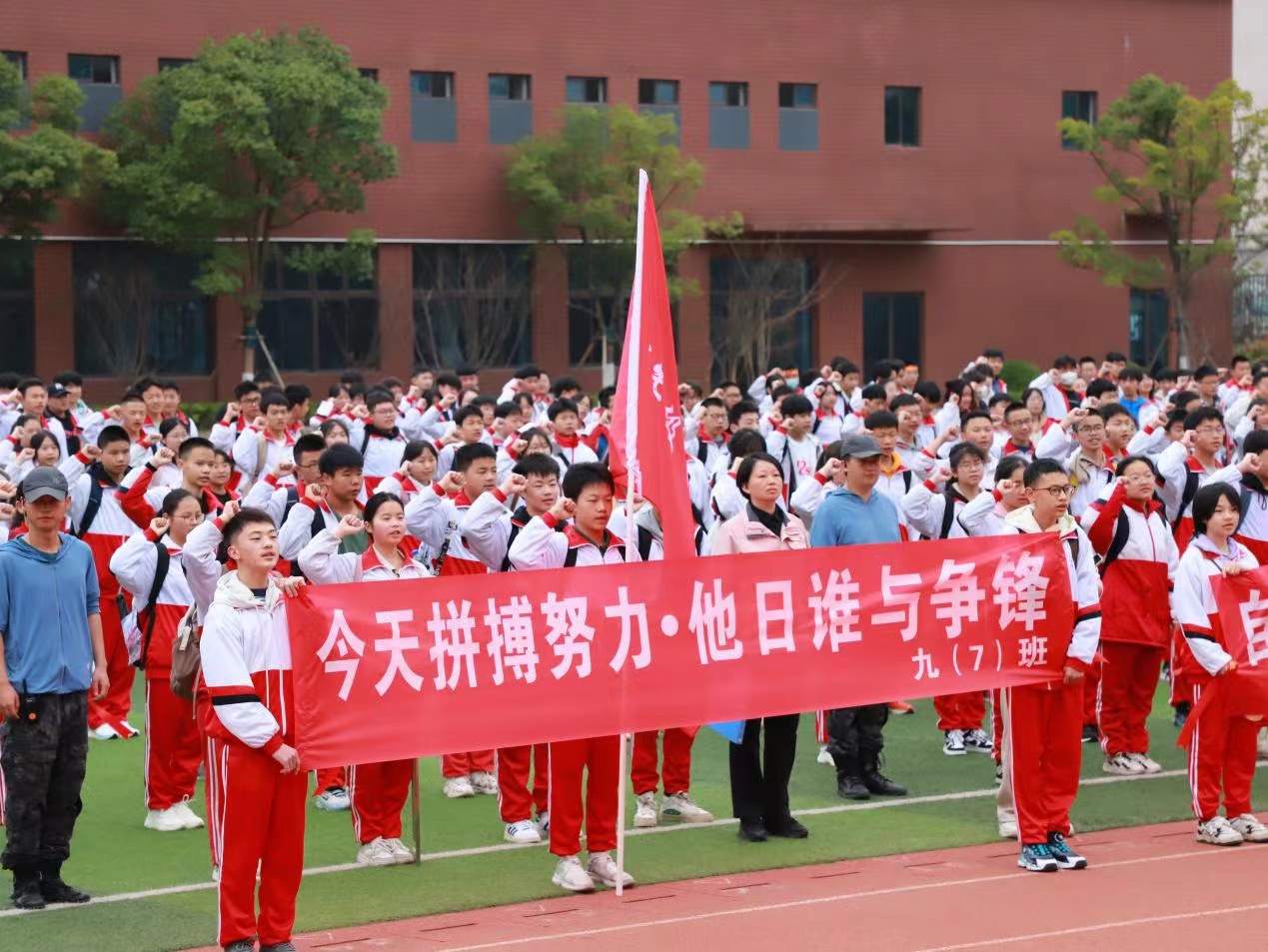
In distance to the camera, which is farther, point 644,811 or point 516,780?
point 644,811

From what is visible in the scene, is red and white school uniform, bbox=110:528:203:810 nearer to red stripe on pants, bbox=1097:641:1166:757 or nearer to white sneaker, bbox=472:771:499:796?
white sneaker, bbox=472:771:499:796

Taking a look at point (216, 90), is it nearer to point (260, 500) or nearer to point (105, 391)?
point (105, 391)

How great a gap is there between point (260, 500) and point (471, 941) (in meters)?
3.70

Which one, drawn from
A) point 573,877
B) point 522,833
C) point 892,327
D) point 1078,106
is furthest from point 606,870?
point 1078,106

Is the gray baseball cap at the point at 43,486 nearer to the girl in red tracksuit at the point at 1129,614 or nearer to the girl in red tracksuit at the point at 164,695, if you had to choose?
the girl in red tracksuit at the point at 164,695

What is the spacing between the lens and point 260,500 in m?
10.4

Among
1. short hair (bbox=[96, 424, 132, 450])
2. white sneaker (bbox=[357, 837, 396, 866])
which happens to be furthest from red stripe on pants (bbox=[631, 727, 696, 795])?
short hair (bbox=[96, 424, 132, 450])

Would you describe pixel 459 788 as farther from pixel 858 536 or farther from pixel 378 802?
pixel 858 536

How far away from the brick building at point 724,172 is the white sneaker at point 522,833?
2697cm

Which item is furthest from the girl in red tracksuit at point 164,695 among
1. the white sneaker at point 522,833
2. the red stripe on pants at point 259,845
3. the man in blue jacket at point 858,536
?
the man in blue jacket at point 858,536

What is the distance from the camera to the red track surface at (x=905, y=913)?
24.0ft

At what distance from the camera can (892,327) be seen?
138 ft

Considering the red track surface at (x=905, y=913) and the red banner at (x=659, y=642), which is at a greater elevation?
the red banner at (x=659, y=642)

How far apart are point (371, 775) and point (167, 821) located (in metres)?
1.35
